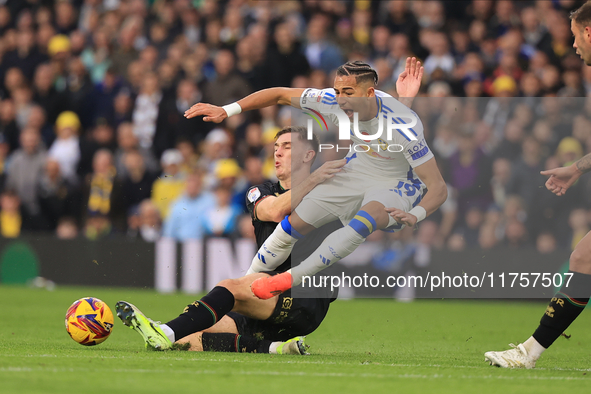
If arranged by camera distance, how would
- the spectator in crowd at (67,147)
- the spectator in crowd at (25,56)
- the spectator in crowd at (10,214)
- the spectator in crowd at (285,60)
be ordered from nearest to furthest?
1. the spectator in crowd at (285,60)
2. the spectator in crowd at (67,147)
3. the spectator in crowd at (10,214)
4. the spectator in crowd at (25,56)

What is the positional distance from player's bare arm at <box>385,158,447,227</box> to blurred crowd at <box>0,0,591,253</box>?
8.25 feet

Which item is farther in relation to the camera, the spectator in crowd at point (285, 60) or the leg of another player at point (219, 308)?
the spectator in crowd at point (285, 60)

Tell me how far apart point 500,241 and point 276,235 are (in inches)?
105

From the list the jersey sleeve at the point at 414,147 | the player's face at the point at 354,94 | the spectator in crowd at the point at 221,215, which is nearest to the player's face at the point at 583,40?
the jersey sleeve at the point at 414,147

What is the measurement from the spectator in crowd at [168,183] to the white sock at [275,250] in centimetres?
595

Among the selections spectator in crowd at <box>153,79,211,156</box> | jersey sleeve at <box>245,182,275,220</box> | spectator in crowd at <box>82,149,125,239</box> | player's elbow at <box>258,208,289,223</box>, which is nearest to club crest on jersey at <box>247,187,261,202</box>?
jersey sleeve at <box>245,182,275,220</box>

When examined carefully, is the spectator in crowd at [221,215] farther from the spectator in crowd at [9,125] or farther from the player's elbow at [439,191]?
the player's elbow at [439,191]

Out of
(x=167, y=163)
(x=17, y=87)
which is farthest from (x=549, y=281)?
(x=17, y=87)

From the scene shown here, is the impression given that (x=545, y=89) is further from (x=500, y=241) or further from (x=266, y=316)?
(x=266, y=316)

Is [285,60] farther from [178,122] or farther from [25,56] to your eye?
[25,56]

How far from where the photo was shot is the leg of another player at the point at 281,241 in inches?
248

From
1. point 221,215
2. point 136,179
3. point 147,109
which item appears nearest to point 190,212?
point 221,215

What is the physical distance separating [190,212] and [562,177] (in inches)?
292

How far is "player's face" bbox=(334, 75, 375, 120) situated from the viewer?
650 cm
